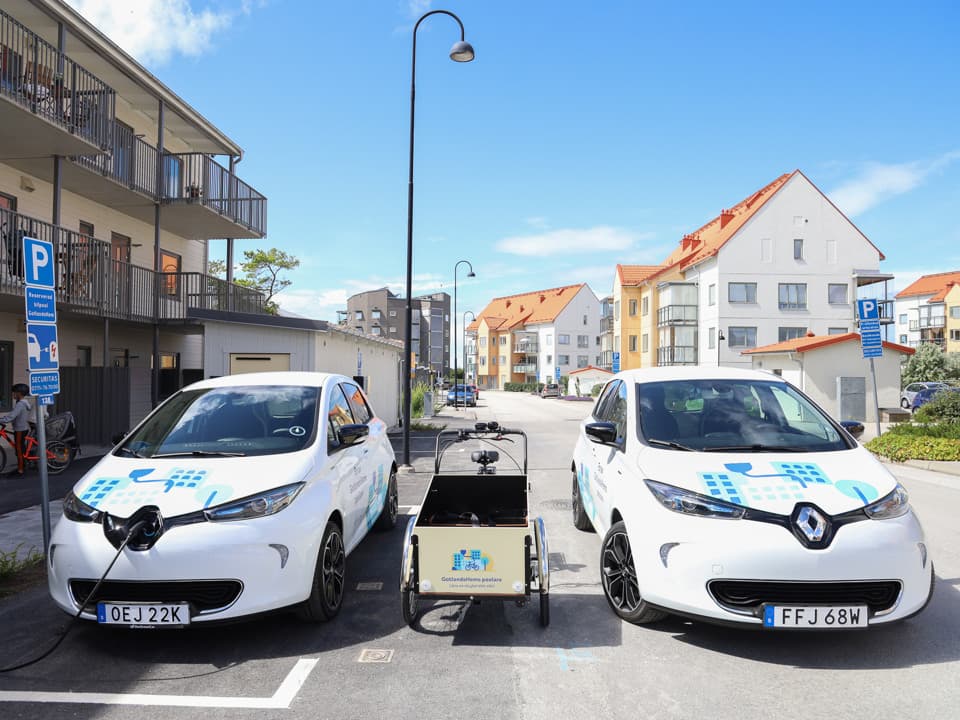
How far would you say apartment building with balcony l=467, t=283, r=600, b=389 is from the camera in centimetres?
9144

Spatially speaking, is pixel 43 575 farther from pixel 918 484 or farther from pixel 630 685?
pixel 918 484

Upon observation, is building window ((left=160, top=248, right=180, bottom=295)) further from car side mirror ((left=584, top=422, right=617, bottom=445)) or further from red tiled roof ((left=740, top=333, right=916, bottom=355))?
red tiled roof ((left=740, top=333, right=916, bottom=355))

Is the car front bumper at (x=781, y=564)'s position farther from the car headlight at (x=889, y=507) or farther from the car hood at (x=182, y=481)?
the car hood at (x=182, y=481)

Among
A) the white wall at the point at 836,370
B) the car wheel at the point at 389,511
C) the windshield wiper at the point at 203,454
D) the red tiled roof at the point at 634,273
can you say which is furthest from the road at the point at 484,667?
the red tiled roof at the point at 634,273

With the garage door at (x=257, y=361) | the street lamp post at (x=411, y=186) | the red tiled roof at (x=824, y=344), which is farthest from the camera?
the red tiled roof at (x=824, y=344)

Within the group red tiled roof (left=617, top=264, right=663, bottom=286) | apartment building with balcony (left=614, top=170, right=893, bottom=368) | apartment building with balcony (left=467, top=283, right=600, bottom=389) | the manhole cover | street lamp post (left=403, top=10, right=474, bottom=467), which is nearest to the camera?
the manhole cover

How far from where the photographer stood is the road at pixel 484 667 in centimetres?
343

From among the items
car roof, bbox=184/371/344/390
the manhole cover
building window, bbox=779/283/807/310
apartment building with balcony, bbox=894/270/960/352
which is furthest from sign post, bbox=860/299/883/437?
apartment building with balcony, bbox=894/270/960/352

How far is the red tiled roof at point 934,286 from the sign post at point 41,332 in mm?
94866

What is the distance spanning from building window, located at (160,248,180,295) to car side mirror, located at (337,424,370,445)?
15.6 m

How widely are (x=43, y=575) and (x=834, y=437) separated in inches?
254

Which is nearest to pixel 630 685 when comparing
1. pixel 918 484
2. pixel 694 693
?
pixel 694 693

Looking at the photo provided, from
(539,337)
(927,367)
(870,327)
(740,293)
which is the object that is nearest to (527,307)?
(539,337)

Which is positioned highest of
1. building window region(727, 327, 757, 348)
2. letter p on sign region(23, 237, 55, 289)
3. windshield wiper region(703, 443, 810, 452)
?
building window region(727, 327, 757, 348)
